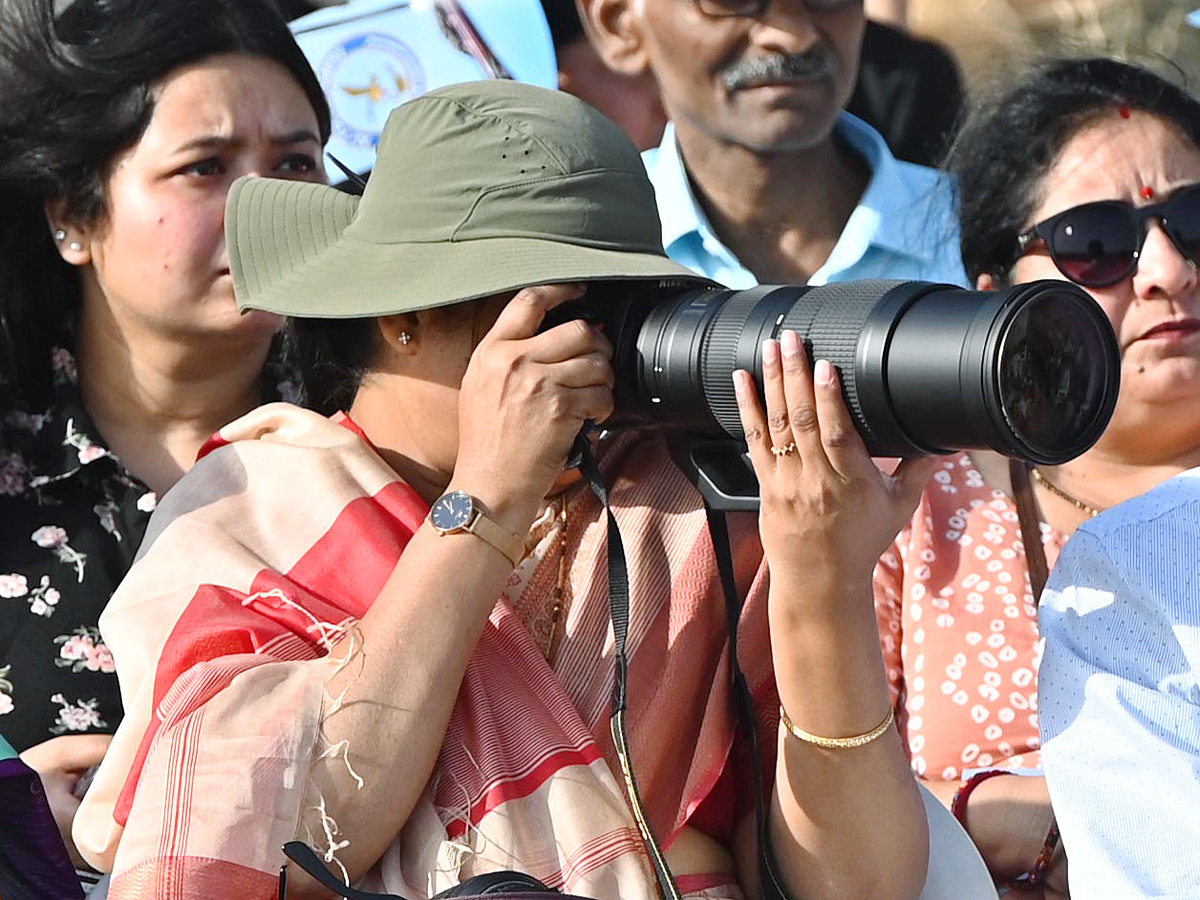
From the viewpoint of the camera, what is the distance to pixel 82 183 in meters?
2.38

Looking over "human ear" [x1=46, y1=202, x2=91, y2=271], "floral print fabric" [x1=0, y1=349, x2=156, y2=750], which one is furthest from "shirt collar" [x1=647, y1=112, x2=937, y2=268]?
"floral print fabric" [x1=0, y1=349, x2=156, y2=750]

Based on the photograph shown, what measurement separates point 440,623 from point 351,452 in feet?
0.84

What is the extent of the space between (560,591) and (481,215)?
0.38 meters

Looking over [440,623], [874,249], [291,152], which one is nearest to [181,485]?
[440,623]

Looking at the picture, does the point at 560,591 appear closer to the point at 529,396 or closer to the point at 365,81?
the point at 529,396

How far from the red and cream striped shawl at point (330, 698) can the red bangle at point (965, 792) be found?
328mm

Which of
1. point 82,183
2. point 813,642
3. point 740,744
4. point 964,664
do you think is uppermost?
point 82,183

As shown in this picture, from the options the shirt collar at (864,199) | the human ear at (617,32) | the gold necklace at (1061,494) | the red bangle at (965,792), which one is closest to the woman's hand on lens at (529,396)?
the red bangle at (965,792)

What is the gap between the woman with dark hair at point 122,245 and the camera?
2279 mm

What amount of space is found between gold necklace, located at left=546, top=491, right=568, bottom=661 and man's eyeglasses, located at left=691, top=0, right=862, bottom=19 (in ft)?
4.12

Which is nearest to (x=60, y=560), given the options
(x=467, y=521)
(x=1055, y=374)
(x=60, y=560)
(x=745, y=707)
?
(x=60, y=560)

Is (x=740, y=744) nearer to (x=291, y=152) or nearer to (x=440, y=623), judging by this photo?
(x=440, y=623)

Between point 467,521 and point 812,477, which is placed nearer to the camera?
point 812,477

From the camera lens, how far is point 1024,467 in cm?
227
